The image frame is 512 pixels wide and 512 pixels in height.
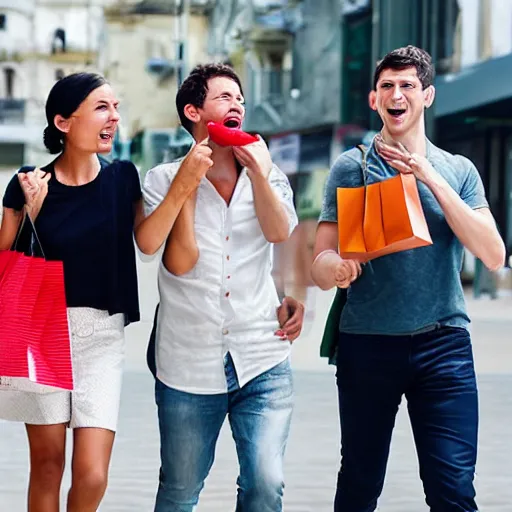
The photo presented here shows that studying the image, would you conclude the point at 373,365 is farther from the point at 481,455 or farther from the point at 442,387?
the point at 481,455

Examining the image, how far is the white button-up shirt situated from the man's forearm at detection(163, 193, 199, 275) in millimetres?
37

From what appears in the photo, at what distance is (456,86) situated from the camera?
1600cm

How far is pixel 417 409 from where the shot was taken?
366 centimetres

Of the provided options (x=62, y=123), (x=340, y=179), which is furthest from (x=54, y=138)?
(x=340, y=179)

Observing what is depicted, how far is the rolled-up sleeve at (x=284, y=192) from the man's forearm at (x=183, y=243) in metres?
0.25

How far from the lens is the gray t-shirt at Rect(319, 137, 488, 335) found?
362 cm

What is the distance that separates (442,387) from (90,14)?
506 inches

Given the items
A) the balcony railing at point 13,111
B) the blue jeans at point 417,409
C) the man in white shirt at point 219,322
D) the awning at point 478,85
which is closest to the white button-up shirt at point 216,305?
the man in white shirt at point 219,322

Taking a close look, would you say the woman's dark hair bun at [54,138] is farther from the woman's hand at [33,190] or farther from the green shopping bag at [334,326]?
the green shopping bag at [334,326]

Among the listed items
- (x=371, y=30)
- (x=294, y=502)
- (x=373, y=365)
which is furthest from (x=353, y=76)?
(x=373, y=365)

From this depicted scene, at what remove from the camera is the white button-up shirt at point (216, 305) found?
364cm

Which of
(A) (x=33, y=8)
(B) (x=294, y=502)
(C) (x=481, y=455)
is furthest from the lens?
(A) (x=33, y=8)

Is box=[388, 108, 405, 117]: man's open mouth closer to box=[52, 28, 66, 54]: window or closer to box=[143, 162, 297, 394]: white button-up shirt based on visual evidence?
box=[143, 162, 297, 394]: white button-up shirt

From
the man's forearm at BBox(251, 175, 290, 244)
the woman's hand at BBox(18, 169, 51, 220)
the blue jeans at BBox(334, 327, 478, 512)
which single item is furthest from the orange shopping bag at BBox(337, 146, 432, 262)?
the woman's hand at BBox(18, 169, 51, 220)
